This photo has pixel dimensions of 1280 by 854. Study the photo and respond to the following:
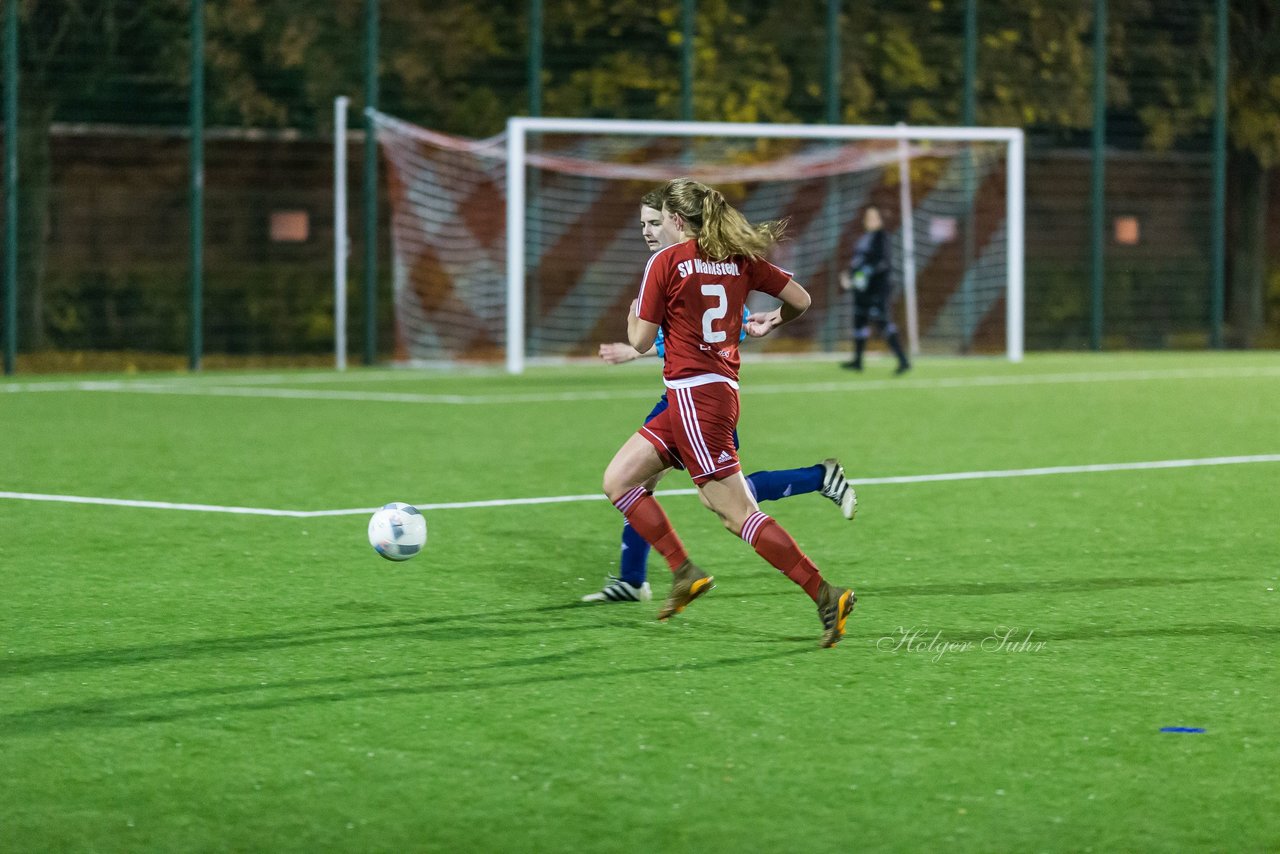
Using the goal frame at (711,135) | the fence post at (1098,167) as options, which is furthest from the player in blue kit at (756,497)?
the fence post at (1098,167)

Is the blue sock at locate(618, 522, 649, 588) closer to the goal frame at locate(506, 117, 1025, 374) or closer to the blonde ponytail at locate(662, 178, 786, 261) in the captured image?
the blonde ponytail at locate(662, 178, 786, 261)

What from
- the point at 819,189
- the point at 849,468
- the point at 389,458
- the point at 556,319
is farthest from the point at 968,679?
the point at 819,189

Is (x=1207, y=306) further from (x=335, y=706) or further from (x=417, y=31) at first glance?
(x=335, y=706)

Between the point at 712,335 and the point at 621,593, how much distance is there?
4.27 ft

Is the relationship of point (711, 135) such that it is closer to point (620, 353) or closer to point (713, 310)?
point (620, 353)

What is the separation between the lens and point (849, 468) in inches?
485

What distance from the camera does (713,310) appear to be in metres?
6.71

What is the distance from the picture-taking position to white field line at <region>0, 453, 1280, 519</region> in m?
10.1

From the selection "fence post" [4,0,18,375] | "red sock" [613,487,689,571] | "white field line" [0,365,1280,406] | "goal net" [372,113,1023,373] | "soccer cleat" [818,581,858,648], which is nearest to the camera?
"soccer cleat" [818,581,858,648]

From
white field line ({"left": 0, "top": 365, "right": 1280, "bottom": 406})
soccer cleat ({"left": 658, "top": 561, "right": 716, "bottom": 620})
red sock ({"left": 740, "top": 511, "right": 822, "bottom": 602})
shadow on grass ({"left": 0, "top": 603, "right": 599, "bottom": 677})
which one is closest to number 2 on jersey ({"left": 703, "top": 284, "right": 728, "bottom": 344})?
red sock ({"left": 740, "top": 511, "right": 822, "bottom": 602})

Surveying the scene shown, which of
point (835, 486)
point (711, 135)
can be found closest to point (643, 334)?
point (835, 486)

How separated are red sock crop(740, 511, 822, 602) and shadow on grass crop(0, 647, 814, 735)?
23cm

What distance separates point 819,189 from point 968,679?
20693mm

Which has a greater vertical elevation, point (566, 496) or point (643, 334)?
point (643, 334)
